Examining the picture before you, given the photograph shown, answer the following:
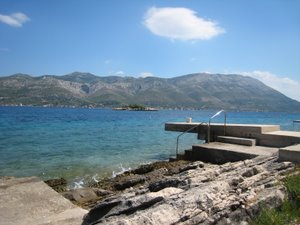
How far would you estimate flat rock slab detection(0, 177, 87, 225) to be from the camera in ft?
24.6

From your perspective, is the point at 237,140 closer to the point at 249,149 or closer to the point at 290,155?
the point at 249,149

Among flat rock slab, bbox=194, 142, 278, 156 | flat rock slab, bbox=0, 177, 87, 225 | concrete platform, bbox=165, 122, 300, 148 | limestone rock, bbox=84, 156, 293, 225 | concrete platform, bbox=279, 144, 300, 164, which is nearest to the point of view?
limestone rock, bbox=84, 156, 293, 225

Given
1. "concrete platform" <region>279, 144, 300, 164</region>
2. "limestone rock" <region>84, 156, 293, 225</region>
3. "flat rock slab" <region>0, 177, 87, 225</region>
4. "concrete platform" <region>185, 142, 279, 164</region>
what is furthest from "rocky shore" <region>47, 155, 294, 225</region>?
"concrete platform" <region>185, 142, 279, 164</region>

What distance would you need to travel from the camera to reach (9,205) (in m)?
8.59

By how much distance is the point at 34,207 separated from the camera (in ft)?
27.7

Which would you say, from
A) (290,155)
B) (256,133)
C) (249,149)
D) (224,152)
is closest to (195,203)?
(290,155)

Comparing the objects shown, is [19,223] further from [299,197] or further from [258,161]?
[258,161]

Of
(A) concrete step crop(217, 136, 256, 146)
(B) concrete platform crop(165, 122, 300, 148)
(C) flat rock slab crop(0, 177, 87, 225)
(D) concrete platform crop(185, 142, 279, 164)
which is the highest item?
(B) concrete platform crop(165, 122, 300, 148)

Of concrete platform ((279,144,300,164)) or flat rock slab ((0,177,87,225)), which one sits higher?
concrete platform ((279,144,300,164))

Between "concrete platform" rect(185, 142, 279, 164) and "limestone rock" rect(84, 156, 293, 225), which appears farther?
"concrete platform" rect(185, 142, 279, 164)

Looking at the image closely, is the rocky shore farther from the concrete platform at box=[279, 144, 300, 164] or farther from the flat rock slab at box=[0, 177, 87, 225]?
the concrete platform at box=[279, 144, 300, 164]

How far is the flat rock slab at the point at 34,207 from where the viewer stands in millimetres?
7493

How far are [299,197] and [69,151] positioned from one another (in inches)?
866

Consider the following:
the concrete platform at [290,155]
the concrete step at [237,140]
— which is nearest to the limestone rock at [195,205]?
the concrete platform at [290,155]
